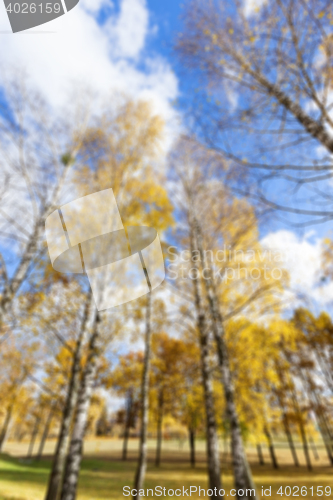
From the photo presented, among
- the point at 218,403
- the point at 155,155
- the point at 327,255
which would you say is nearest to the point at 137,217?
the point at 155,155

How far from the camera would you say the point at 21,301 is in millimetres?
5961

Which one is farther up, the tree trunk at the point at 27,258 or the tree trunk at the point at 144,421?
the tree trunk at the point at 27,258

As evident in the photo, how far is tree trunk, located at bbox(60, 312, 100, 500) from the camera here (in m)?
3.34

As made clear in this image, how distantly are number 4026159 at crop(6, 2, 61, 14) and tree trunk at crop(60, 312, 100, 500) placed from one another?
471 cm

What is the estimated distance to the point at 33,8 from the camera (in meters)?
3.25

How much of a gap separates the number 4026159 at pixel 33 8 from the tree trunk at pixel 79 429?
4.71 m

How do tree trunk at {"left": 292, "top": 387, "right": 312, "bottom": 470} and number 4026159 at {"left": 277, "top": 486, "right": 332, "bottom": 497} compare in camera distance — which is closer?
number 4026159 at {"left": 277, "top": 486, "right": 332, "bottom": 497}

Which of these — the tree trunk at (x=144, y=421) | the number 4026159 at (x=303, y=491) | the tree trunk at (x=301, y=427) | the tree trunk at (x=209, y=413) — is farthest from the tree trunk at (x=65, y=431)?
the tree trunk at (x=301, y=427)

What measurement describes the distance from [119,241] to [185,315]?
11.8 feet

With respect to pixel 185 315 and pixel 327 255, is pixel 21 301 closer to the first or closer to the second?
pixel 185 315

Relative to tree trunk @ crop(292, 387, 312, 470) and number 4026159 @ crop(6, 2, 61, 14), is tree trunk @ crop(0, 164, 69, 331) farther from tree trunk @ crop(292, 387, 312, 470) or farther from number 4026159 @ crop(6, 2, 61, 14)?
tree trunk @ crop(292, 387, 312, 470)

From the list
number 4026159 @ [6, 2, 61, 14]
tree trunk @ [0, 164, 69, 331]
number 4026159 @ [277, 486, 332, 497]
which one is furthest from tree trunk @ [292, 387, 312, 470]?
number 4026159 @ [6, 2, 61, 14]

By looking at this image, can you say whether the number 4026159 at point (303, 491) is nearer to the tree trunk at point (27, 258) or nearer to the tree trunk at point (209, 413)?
the tree trunk at point (209, 413)

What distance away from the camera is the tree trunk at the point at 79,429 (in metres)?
3.34
